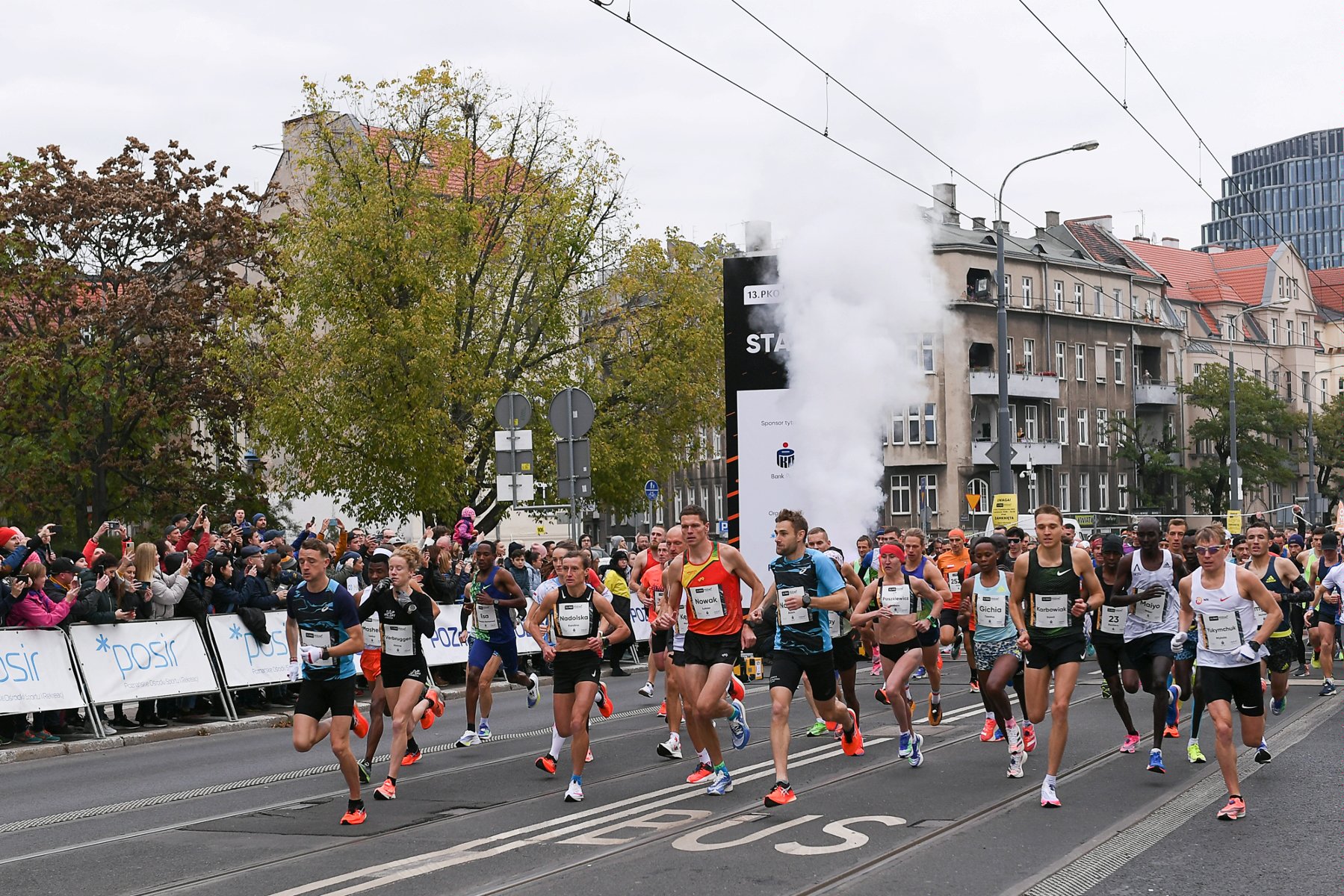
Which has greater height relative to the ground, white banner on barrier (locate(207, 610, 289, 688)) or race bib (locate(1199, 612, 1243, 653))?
race bib (locate(1199, 612, 1243, 653))

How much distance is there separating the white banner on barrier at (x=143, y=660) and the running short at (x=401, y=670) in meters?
5.22

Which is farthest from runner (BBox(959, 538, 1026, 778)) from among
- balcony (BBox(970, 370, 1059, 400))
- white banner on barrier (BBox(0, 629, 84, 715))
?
balcony (BBox(970, 370, 1059, 400))

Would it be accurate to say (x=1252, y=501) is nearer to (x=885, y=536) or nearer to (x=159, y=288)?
(x=159, y=288)

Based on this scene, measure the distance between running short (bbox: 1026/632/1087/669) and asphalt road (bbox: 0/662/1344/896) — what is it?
32.8 inches

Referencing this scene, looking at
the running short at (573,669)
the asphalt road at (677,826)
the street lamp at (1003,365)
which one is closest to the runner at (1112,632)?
the asphalt road at (677,826)

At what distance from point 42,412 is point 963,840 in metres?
27.1

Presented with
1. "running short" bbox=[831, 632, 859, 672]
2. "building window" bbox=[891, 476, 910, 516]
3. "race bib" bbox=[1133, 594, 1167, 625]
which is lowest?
"running short" bbox=[831, 632, 859, 672]

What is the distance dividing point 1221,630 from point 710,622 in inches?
126

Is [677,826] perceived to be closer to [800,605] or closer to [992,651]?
[800,605]

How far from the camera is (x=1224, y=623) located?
9.49m

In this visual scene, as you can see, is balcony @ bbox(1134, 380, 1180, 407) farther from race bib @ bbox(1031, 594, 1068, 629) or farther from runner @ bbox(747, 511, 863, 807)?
runner @ bbox(747, 511, 863, 807)

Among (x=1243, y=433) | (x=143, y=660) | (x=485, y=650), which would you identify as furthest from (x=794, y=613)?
(x=1243, y=433)

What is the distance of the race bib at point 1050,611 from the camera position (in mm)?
10172

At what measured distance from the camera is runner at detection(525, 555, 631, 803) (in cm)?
1060
